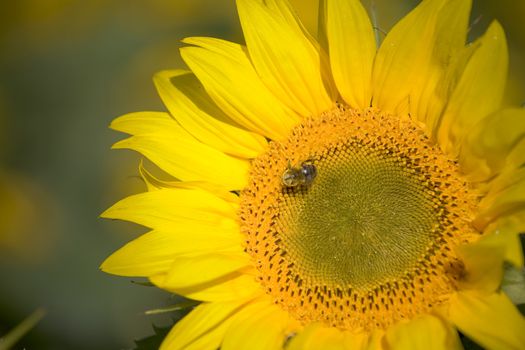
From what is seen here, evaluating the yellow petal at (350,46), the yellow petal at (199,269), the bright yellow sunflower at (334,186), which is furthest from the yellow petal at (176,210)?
the yellow petal at (350,46)

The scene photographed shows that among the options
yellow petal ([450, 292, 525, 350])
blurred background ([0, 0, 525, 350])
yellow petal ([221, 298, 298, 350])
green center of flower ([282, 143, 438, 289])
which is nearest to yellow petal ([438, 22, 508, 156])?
green center of flower ([282, 143, 438, 289])

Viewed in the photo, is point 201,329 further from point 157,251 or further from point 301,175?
point 301,175

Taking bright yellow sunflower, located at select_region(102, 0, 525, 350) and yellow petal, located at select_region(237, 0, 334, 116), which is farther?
yellow petal, located at select_region(237, 0, 334, 116)

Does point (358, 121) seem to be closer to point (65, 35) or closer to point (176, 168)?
point (176, 168)

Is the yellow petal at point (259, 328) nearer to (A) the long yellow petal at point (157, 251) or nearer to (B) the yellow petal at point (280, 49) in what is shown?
(A) the long yellow petal at point (157, 251)

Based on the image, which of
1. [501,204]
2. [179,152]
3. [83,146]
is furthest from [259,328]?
[83,146]

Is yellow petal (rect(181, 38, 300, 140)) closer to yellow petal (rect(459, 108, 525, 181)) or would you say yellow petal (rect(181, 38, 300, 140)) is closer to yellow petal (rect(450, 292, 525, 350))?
yellow petal (rect(459, 108, 525, 181))
